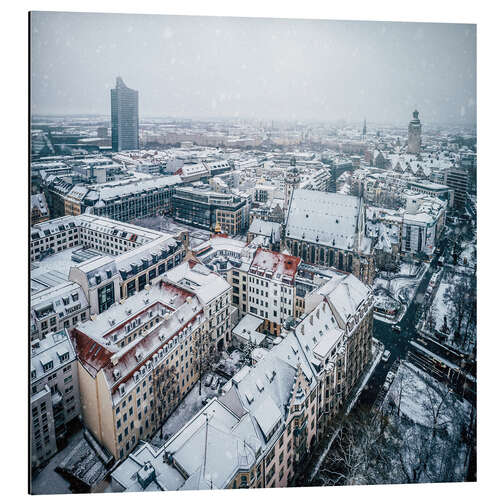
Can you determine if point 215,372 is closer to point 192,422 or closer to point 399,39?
point 192,422

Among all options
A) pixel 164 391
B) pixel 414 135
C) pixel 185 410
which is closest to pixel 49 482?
pixel 164 391

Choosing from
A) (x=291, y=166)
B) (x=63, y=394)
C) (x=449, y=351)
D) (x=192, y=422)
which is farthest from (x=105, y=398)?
(x=291, y=166)

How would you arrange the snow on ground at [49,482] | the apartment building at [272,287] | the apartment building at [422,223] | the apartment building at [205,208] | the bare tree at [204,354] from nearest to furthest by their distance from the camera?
the snow on ground at [49,482] < the bare tree at [204,354] < the apartment building at [422,223] < the apartment building at [272,287] < the apartment building at [205,208]

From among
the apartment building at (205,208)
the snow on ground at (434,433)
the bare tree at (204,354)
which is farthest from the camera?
the apartment building at (205,208)

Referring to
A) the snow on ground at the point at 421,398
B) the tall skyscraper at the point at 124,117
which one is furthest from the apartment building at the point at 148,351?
the snow on ground at the point at 421,398

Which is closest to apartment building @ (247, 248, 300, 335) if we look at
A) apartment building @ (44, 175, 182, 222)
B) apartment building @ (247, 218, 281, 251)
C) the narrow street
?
apartment building @ (247, 218, 281, 251)

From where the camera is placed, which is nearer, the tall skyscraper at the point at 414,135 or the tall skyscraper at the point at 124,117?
the tall skyscraper at the point at 124,117

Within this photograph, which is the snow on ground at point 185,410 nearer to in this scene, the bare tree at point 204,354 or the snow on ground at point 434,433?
the bare tree at point 204,354
